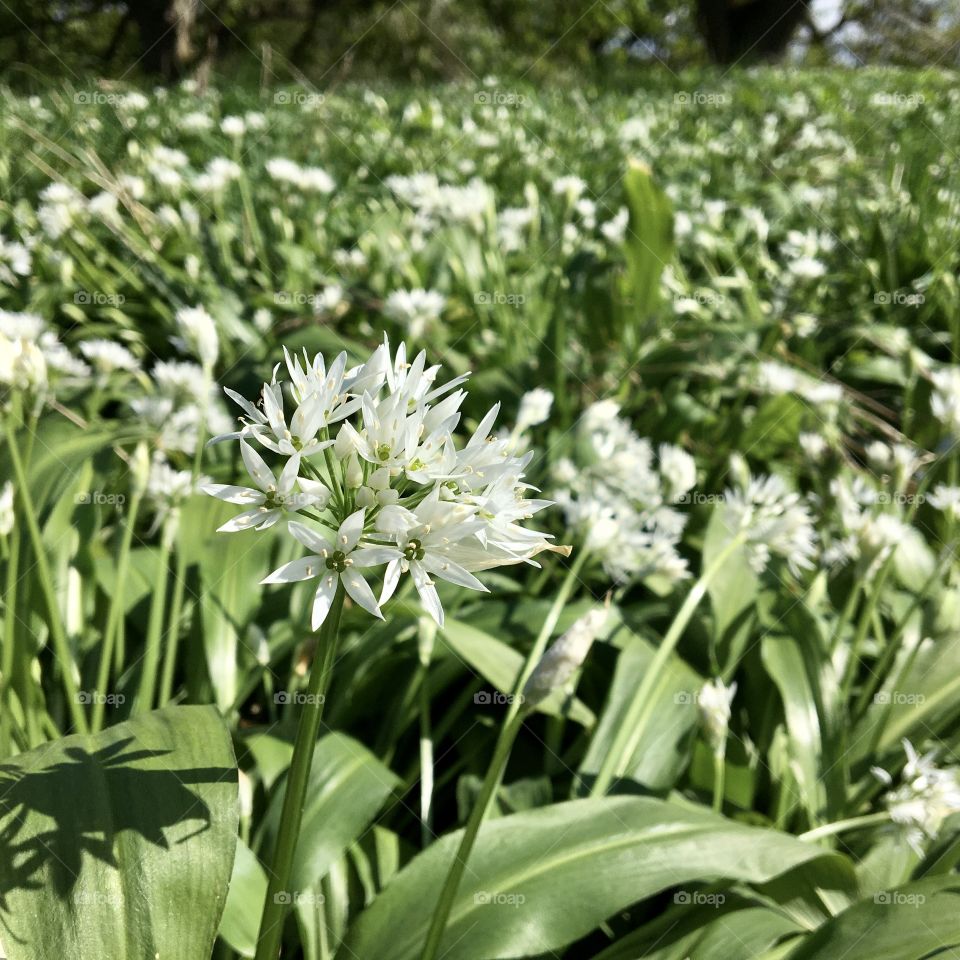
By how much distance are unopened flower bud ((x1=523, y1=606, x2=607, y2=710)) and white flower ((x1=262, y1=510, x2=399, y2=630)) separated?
0.26 meters

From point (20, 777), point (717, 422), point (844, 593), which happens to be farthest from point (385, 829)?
point (717, 422)

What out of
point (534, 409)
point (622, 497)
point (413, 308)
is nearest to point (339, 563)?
point (534, 409)

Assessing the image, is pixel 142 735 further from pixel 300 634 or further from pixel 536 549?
pixel 300 634

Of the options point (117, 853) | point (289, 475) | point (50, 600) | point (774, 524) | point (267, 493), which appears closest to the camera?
point (289, 475)

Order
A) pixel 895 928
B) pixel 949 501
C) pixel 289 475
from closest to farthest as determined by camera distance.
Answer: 1. pixel 289 475
2. pixel 895 928
3. pixel 949 501

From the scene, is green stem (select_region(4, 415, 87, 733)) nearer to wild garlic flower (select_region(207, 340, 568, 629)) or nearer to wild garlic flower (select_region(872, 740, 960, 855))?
wild garlic flower (select_region(207, 340, 568, 629))

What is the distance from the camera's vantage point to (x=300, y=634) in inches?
76.2

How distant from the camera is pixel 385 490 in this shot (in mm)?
881

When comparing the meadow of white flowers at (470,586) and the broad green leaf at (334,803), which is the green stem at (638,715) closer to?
the meadow of white flowers at (470,586)

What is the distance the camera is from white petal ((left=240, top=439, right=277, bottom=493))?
2.92 ft

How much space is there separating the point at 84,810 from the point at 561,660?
605mm

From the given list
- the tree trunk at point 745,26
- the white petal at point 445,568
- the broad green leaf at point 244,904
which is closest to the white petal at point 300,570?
the white petal at point 445,568

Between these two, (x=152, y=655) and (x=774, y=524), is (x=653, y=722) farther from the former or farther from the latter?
(x=152, y=655)

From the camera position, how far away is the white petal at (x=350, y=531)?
33.6 inches
